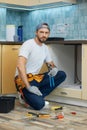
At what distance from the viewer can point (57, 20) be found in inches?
183

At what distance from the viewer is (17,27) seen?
5023 mm

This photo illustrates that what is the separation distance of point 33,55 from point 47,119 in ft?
2.92

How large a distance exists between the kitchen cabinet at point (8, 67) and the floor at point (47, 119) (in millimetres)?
652

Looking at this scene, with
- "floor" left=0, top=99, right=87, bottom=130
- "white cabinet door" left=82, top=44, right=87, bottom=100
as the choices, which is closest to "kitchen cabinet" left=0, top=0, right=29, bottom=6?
"white cabinet door" left=82, top=44, right=87, bottom=100

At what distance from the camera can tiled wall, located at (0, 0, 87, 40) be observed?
4316 millimetres

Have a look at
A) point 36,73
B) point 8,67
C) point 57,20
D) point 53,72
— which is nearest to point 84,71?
point 53,72

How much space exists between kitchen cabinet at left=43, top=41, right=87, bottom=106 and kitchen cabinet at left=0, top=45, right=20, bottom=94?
1.79ft

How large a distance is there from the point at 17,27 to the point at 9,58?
1.08m

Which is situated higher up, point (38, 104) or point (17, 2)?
point (17, 2)

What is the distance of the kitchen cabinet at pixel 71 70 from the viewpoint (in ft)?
11.5

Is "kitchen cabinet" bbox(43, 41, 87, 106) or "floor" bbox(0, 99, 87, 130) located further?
"kitchen cabinet" bbox(43, 41, 87, 106)

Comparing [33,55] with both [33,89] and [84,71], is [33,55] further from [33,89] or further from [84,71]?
[84,71]

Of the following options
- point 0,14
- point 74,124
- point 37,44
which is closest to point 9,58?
point 37,44

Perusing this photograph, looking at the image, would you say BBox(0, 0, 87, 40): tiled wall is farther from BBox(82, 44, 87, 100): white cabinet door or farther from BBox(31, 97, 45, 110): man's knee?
BBox(31, 97, 45, 110): man's knee
